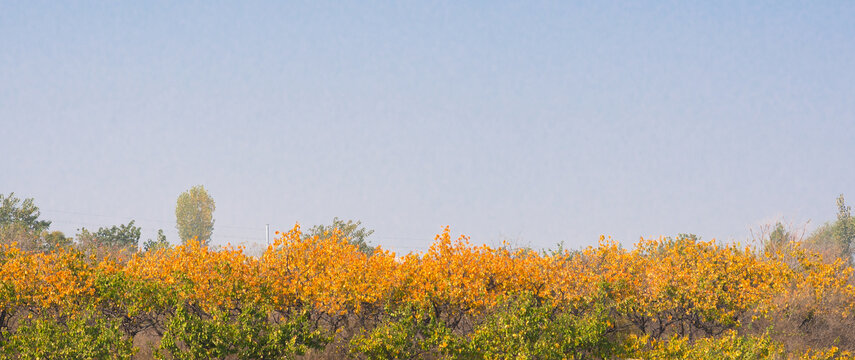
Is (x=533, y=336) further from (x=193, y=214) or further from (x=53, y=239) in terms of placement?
(x=193, y=214)

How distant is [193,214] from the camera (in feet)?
273

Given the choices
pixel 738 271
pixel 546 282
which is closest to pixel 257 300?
pixel 546 282

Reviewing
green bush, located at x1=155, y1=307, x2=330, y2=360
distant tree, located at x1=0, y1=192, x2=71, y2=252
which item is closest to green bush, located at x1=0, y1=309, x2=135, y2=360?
green bush, located at x1=155, y1=307, x2=330, y2=360

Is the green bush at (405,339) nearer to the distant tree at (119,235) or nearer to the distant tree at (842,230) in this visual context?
the distant tree at (119,235)

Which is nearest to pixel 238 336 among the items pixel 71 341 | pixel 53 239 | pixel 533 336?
pixel 71 341

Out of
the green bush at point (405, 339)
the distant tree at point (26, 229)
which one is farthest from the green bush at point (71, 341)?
the distant tree at point (26, 229)

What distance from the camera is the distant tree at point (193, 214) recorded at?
8269 cm

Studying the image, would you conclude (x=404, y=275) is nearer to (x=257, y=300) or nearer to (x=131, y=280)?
(x=257, y=300)

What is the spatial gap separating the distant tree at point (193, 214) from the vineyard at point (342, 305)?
6528cm

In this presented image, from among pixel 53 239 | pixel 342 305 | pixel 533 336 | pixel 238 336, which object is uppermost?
pixel 53 239

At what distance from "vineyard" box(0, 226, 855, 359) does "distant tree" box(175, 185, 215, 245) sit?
214 ft

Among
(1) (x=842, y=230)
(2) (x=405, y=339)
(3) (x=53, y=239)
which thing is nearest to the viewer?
(2) (x=405, y=339)

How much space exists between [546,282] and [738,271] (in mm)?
5628

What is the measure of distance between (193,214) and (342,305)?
2744 inches
